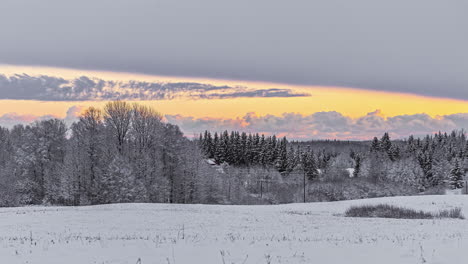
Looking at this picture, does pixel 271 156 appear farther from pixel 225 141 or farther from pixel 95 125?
pixel 95 125

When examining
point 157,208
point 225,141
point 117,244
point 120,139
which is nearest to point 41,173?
point 120,139

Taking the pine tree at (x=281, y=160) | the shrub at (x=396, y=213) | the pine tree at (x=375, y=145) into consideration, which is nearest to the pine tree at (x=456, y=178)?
the pine tree at (x=375, y=145)

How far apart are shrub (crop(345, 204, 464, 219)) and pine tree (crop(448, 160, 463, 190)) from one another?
253 ft

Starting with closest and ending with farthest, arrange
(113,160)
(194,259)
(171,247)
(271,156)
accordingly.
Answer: (194,259) → (171,247) → (113,160) → (271,156)

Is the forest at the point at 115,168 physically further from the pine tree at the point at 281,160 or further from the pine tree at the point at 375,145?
the pine tree at the point at 375,145

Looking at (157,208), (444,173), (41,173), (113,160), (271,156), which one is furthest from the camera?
(271,156)

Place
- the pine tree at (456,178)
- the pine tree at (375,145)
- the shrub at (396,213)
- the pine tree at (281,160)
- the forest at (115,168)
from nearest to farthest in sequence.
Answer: the shrub at (396,213) < the forest at (115,168) < the pine tree at (456,178) < the pine tree at (281,160) < the pine tree at (375,145)

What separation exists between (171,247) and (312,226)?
14.8m

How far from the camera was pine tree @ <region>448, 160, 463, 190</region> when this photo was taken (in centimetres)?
10081

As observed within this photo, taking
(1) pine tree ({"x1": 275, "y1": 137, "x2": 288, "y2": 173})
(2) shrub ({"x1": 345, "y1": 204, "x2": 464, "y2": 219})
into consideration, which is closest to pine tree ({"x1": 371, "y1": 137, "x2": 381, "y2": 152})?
(1) pine tree ({"x1": 275, "y1": 137, "x2": 288, "y2": 173})

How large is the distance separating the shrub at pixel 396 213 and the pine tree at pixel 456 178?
77108 mm

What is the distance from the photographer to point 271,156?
128 meters

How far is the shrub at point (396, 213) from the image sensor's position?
32.6 metres

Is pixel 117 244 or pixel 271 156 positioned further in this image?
pixel 271 156
